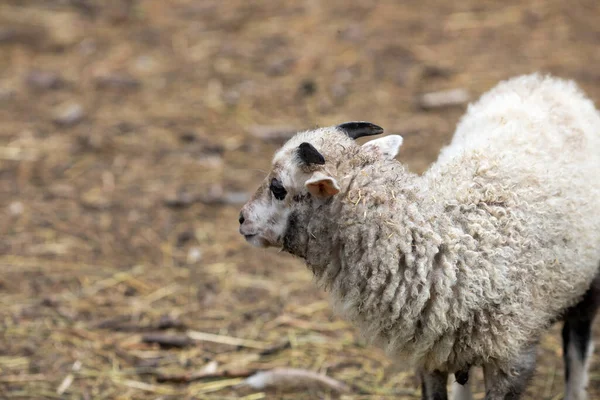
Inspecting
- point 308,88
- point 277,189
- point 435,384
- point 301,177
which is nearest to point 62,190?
point 308,88

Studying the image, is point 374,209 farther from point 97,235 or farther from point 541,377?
point 97,235

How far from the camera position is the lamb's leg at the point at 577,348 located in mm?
4705

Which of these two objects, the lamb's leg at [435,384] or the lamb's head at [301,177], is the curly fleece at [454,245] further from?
the lamb's leg at [435,384]

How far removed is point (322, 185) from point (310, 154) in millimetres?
155

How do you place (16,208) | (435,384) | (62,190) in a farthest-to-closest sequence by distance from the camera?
(62,190) < (16,208) < (435,384)

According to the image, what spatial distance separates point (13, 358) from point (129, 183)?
9.31 feet

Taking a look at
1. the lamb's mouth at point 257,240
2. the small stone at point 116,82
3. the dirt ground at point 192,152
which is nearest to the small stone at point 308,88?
the dirt ground at point 192,152

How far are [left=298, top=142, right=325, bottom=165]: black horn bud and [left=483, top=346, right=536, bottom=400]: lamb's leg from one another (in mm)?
1286

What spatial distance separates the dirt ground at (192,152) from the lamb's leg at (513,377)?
1.44 m

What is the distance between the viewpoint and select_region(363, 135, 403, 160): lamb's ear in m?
4.04

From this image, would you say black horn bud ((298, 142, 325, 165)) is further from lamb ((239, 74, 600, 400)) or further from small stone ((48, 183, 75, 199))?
small stone ((48, 183, 75, 199))

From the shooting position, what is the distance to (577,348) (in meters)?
4.86

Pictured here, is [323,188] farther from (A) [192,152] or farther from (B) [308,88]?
(B) [308,88]

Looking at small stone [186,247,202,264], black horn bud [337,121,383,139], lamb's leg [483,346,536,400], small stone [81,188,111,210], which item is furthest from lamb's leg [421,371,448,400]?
small stone [81,188,111,210]
